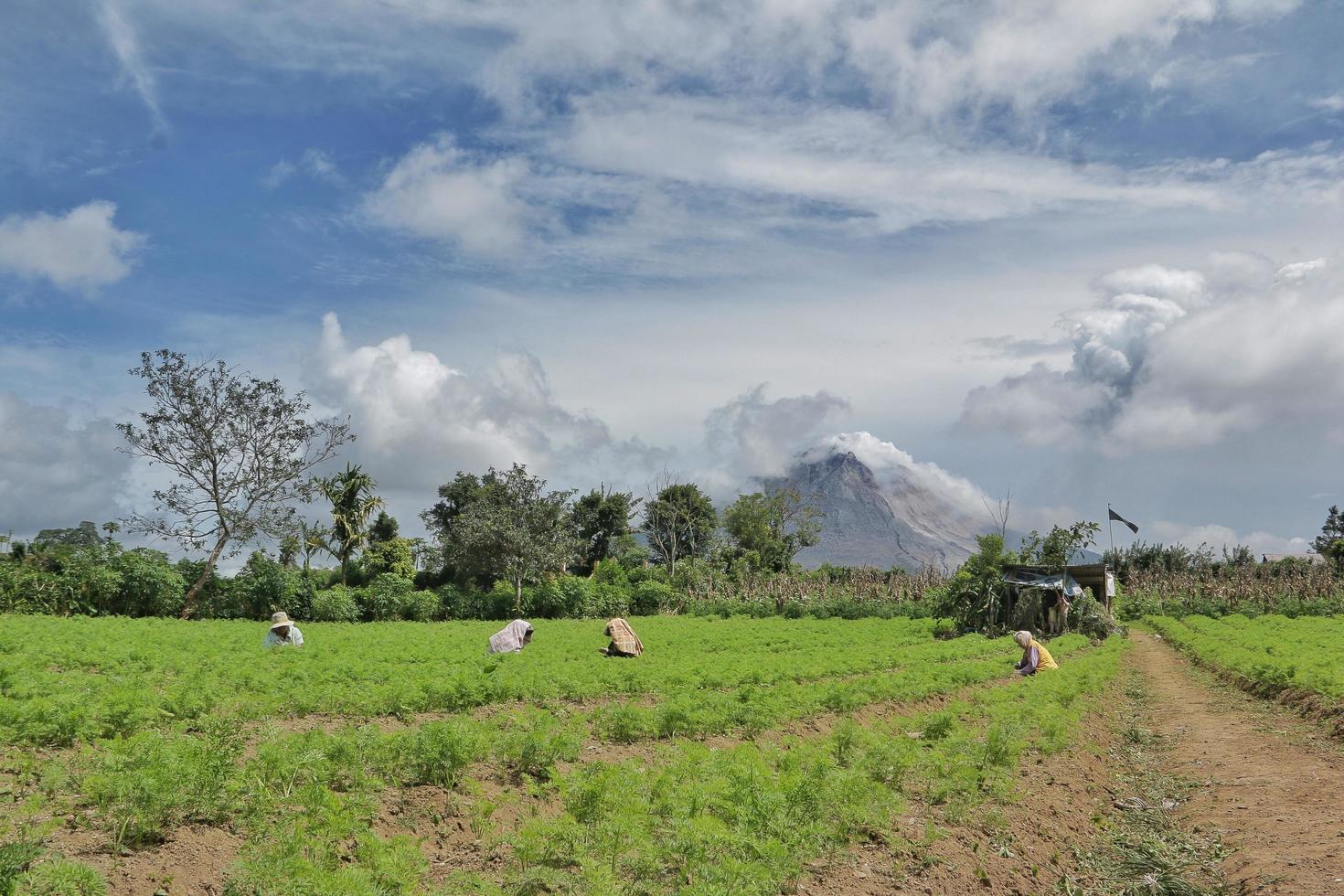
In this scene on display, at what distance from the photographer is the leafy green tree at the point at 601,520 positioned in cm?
8825

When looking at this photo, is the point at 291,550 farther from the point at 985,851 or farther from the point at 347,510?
the point at 985,851

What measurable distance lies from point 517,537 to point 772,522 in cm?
5127

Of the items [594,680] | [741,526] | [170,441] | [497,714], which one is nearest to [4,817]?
[497,714]

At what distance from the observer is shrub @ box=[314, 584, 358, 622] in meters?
42.4

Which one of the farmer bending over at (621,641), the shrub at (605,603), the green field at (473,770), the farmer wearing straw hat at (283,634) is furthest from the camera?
the shrub at (605,603)

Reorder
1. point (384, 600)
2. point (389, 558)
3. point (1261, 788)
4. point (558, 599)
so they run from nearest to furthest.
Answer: point (1261, 788) < point (384, 600) < point (558, 599) < point (389, 558)

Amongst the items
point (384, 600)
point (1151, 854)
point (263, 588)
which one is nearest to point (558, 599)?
point (384, 600)

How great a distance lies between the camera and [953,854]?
28.8ft

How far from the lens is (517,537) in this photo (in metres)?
51.1

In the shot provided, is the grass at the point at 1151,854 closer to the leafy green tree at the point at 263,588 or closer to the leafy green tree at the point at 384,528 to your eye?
→ the leafy green tree at the point at 263,588

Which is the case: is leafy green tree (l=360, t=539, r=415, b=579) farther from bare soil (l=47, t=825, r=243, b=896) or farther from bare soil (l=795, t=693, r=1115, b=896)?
bare soil (l=47, t=825, r=243, b=896)

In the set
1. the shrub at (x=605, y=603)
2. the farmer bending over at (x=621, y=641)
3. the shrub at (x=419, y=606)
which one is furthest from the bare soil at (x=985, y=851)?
the shrub at (x=605, y=603)

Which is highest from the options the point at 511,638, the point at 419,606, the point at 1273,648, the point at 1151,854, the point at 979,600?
the point at 979,600

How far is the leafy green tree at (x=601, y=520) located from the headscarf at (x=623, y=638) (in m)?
63.7
